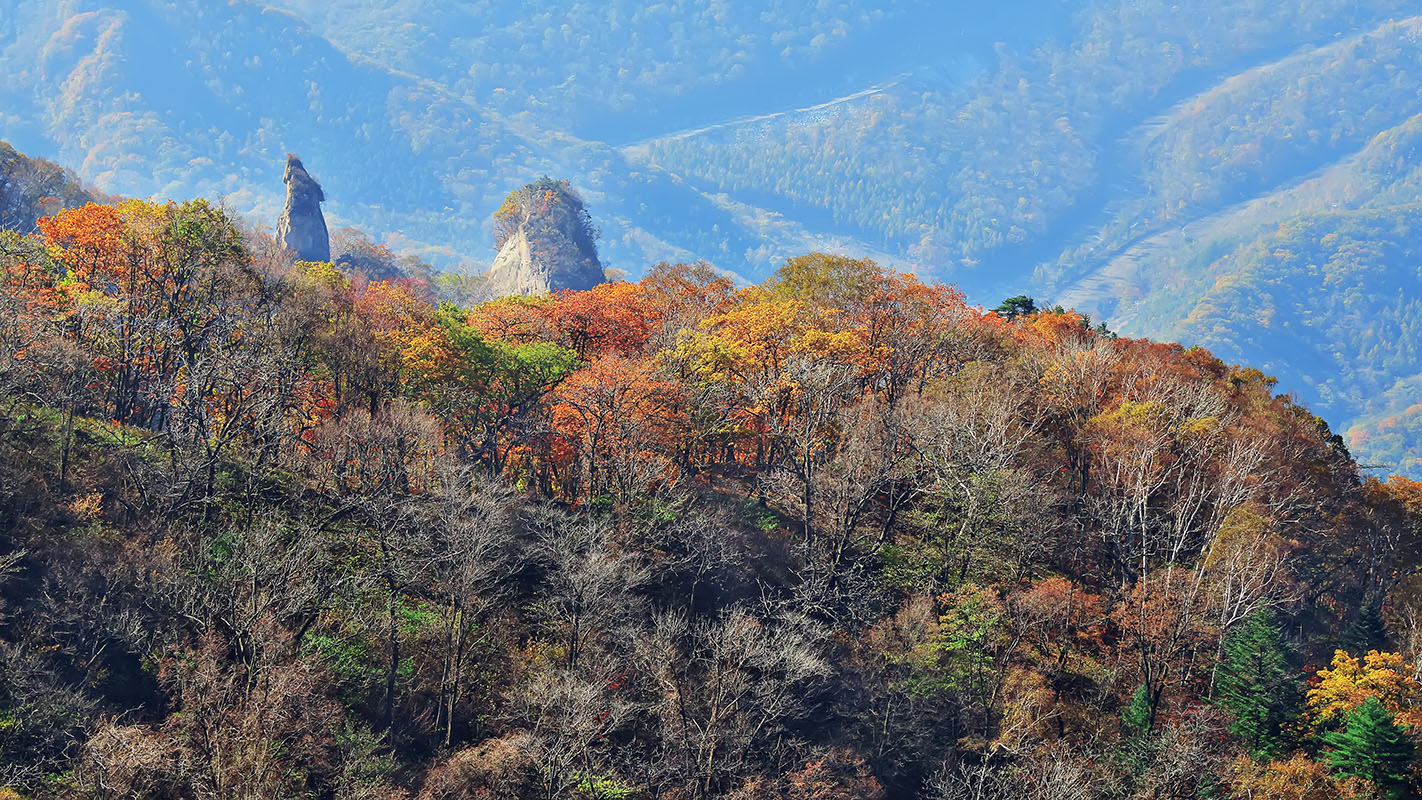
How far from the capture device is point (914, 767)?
158 ft

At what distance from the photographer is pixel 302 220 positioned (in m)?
150

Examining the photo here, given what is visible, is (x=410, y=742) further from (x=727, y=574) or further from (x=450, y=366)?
(x=450, y=366)

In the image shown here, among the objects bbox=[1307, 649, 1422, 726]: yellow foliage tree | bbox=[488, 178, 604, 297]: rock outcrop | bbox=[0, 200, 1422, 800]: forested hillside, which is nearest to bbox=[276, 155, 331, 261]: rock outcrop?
bbox=[488, 178, 604, 297]: rock outcrop

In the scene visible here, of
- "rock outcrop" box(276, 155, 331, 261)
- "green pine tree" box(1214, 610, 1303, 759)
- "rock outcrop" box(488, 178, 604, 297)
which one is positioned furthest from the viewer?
"rock outcrop" box(488, 178, 604, 297)

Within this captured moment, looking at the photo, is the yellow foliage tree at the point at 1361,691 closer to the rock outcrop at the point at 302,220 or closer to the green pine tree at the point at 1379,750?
the green pine tree at the point at 1379,750

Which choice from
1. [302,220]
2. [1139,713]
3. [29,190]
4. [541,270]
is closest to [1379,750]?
[1139,713]

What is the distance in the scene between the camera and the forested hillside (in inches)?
1540

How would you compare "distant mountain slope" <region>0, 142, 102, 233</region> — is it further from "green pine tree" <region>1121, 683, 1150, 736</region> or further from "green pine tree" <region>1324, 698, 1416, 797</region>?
"green pine tree" <region>1324, 698, 1416, 797</region>

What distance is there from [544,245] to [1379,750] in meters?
152

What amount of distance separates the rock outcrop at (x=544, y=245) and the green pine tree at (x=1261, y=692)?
138m

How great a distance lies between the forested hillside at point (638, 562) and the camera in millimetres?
39125

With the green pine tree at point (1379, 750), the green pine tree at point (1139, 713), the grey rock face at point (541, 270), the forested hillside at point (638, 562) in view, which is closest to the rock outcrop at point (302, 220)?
the grey rock face at point (541, 270)

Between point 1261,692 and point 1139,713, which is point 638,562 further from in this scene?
point 1261,692

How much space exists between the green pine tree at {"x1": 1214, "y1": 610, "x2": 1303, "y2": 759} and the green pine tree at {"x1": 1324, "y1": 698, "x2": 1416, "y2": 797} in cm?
314
